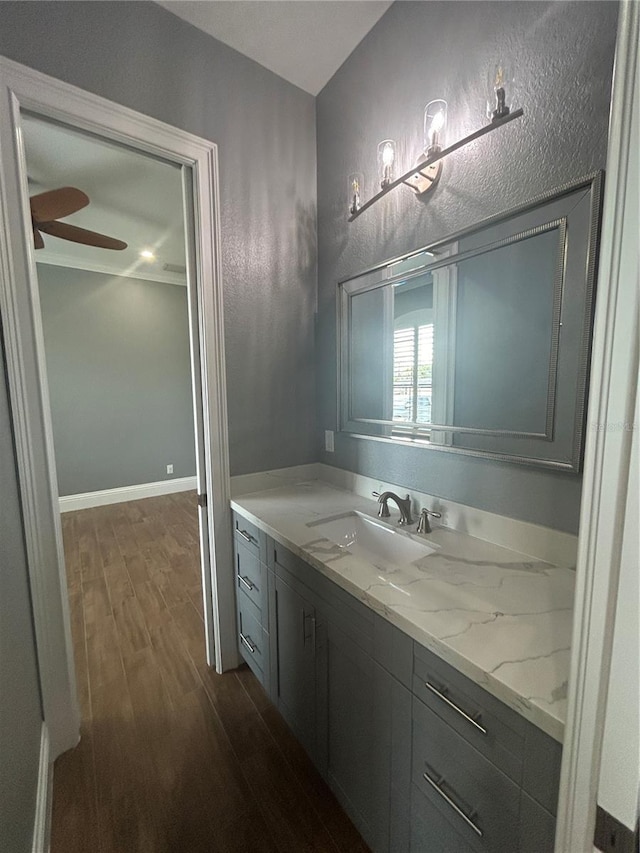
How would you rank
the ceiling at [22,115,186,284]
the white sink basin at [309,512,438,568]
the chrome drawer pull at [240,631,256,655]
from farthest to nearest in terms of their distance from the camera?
the ceiling at [22,115,186,284] → the chrome drawer pull at [240,631,256,655] → the white sink basin at [309,512,438,568]

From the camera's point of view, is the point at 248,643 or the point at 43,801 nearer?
the point at 43,801

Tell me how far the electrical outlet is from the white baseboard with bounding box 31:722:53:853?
1679 millimetres

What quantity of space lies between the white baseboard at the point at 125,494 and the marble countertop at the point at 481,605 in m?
3.67

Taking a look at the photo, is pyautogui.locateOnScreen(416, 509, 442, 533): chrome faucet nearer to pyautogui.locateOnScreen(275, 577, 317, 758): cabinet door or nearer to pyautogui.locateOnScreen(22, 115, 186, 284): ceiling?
pyautogui.locateOnScreen(275, 577, 317, 758): cabinet door

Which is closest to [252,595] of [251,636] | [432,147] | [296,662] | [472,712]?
[251,636]

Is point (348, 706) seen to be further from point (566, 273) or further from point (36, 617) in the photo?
point (566, 273)

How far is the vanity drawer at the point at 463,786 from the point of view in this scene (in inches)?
27.8

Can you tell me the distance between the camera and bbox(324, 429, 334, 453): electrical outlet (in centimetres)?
198

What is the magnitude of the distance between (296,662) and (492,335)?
1403 millimetres

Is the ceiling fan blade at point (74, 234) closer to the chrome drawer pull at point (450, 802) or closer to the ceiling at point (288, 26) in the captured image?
the ceiling at point (288, 26)

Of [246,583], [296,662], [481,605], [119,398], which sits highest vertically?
[119,398]

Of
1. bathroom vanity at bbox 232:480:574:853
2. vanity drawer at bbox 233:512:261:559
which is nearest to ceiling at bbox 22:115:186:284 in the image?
vanity drawer at bbox 233:512:261:559

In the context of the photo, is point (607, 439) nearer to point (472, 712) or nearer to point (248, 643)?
point (472, 712)

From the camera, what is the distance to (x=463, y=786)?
780 millimetres
